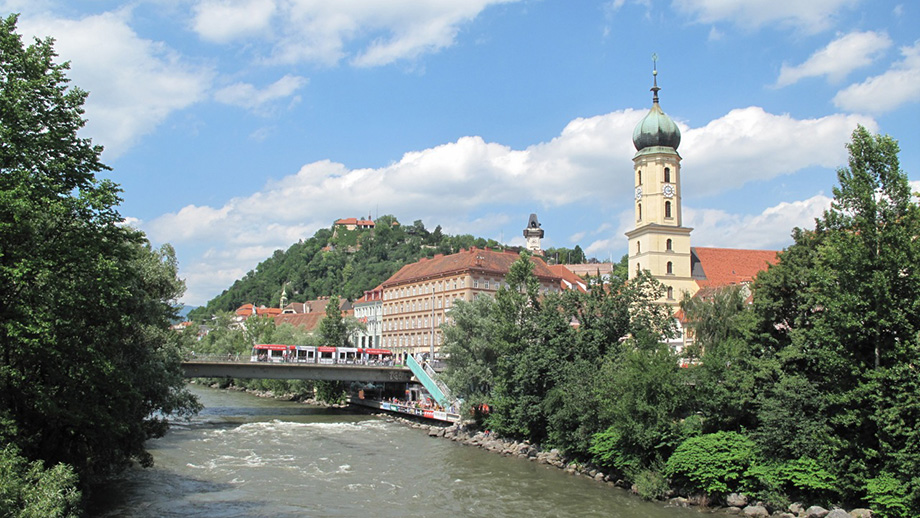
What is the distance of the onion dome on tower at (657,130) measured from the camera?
220 feet

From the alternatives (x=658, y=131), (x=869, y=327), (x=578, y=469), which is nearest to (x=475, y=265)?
(x=658, y=131)

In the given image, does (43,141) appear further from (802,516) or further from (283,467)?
(802,516)

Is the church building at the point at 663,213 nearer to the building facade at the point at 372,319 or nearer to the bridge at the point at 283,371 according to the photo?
the bridge at the point at 283,371

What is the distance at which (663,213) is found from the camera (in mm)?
67250

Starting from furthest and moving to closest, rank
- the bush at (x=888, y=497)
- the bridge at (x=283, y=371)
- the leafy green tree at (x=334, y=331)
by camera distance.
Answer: the leafy green tree at (x=334, y=331) → the bridge at (x=283, y=371) → the bush at (x=888, y=497)

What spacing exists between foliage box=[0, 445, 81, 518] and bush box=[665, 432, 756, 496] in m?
21.5

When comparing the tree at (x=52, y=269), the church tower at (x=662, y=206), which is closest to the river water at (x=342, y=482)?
the tree at (x=52, y=269)

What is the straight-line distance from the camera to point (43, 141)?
18.1m

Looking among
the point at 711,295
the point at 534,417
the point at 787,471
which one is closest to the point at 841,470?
the point at 787,471

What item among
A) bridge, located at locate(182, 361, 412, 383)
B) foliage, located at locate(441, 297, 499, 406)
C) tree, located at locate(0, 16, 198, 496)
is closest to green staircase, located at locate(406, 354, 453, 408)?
bridge, located at locate(182, 361, 412, 383)

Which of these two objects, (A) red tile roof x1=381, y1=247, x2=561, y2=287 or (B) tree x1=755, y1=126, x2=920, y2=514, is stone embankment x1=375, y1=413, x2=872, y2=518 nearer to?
(B) tree x1=755, y1=126, x2=920, y2=514

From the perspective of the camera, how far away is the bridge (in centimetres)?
5784

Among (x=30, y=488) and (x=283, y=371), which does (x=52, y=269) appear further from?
(x=283, y=371)

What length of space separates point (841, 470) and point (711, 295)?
2103 cm
